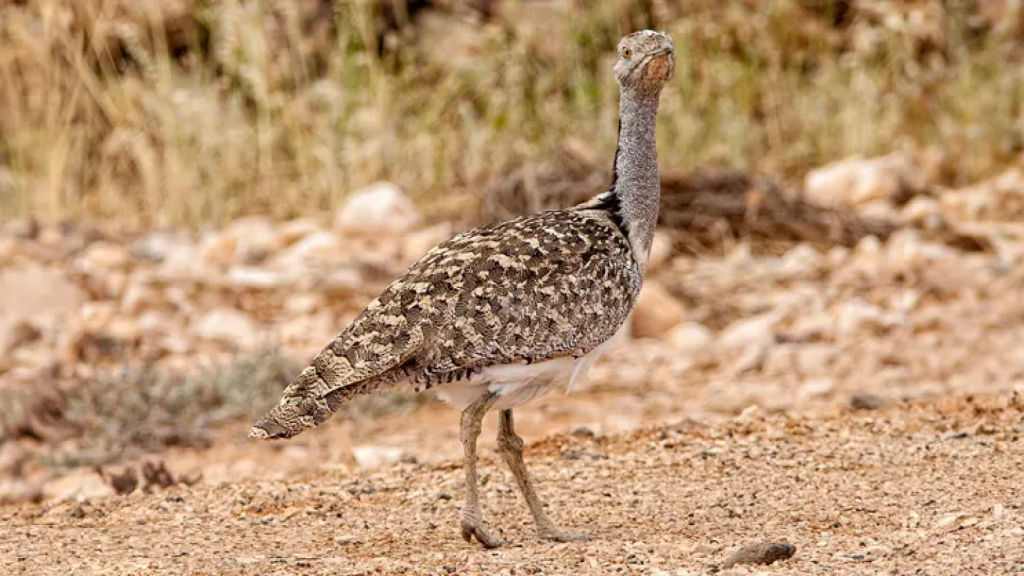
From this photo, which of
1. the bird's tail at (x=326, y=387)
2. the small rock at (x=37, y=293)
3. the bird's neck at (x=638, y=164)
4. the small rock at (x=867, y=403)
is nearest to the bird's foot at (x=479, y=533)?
the bird's tail at (x=326, y=387)

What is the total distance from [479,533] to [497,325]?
24.7 inches

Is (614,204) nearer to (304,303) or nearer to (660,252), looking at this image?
(304,303)

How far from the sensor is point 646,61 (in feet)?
15.2

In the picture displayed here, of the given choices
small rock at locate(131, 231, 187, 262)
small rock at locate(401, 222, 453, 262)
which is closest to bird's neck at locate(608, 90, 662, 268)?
small rock at locate(401, 222, 453, 262)

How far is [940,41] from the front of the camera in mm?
12727

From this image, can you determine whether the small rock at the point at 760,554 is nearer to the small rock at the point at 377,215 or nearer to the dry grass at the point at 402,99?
the dry grass at the point at 402,99

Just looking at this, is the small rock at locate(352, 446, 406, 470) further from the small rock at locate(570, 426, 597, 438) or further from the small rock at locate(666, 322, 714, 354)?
the small rock at locate(666, 322, 714, 354)

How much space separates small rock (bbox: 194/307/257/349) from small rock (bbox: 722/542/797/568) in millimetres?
4851

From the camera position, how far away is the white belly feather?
13.7 feet

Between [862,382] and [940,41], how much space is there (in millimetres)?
6374

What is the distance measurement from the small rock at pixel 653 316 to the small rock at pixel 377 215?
7.35 feet

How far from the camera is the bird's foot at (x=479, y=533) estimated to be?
421cm

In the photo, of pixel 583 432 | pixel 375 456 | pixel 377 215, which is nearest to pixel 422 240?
pixel 377 215

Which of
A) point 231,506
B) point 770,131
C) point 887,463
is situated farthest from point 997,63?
point 231,506
